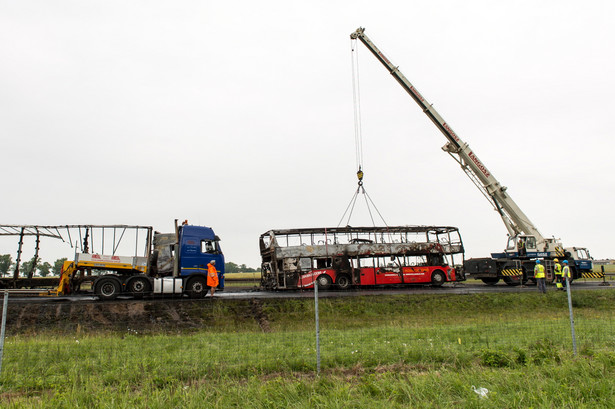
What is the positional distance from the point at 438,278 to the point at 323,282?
23.2ft

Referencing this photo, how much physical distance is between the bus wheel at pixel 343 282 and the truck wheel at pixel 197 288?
8.14m

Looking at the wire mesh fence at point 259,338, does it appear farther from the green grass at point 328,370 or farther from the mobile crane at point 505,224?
the mobile crane at point 505,224

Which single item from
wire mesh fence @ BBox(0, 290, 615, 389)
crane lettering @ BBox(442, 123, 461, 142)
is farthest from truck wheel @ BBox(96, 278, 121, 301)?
crane lettering @ BBox(442, 123, 461, 142)

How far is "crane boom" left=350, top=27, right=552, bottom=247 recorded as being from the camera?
27062 mm

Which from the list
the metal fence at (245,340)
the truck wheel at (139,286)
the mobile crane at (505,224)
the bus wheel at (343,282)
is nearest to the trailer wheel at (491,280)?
the mobile crane at (505,224)

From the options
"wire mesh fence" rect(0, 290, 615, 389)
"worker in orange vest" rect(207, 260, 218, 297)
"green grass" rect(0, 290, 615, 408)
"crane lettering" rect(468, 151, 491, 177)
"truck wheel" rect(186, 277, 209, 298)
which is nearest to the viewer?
"green grass" rect(0, 290, 615, 408)

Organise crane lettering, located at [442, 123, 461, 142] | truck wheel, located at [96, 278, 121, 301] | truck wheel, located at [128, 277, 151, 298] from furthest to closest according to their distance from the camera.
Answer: crane lettering, located at [442, 123, 461, 142]
truck wheel, located at [128, 277, 151, 298]
truck wheel, located at [96, 278, 121, 301]

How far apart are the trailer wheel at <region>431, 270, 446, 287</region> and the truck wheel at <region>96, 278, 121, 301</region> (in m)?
17.2

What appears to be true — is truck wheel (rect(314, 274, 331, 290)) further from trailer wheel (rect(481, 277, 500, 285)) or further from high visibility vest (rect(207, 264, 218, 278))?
trailer wheel (rect(481, 277, 500, 285))

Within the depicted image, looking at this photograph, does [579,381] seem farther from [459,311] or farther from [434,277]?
[434,277]

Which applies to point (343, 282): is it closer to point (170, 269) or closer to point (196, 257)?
point (196, 257)

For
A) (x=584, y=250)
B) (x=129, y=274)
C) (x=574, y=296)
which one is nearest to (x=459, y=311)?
(x=574, y=296)

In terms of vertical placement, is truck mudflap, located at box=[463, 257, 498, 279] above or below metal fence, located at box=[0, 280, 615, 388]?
above

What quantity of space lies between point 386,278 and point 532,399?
65.1 ft
